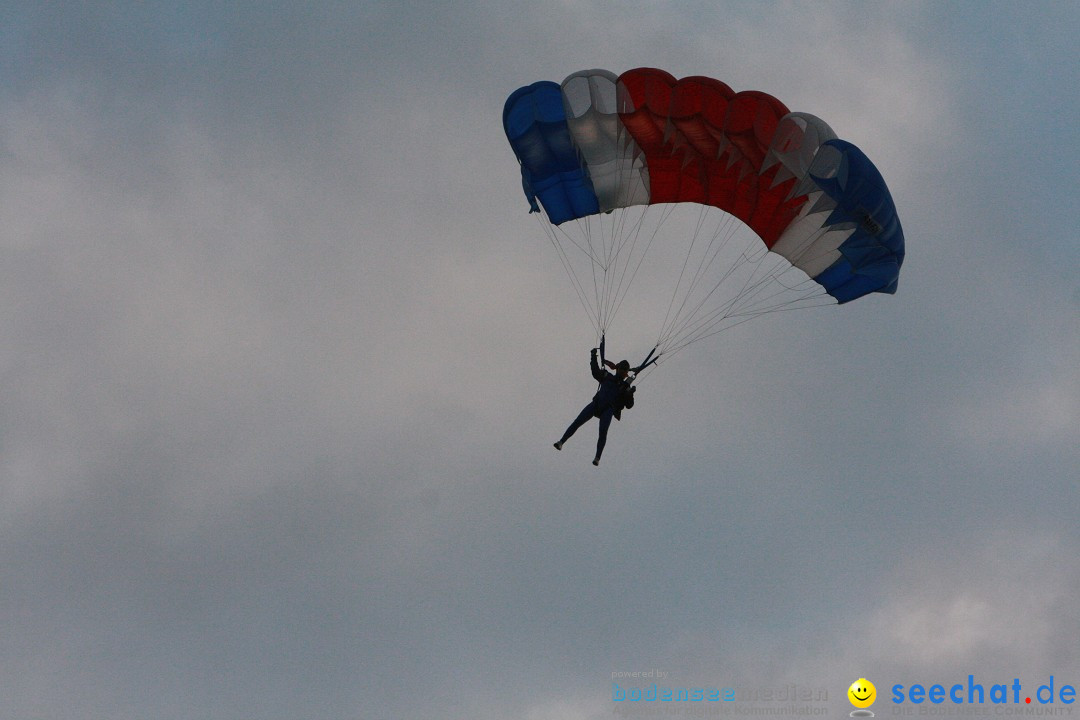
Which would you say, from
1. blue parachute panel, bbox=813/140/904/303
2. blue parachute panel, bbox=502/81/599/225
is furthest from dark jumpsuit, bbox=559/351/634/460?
blue parachute panel, bbox=813/140/904/303

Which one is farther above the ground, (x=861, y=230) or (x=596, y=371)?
(x=861, y=230)

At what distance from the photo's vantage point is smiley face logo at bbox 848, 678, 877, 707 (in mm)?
35688

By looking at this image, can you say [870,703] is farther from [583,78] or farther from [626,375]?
[583,78]

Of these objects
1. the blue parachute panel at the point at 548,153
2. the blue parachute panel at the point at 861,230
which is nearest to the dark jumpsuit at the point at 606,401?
the blue parachute panel at the point at 548,153

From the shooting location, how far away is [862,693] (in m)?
35.9

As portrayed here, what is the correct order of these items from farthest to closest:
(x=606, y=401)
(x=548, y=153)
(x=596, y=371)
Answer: (x=548, y=153) → (x=606, y=401) → (x=596, y=371)

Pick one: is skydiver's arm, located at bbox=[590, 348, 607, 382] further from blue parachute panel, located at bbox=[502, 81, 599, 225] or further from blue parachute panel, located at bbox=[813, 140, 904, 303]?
blue parachute panel, located at bbox=[813, 140, 904, 303]

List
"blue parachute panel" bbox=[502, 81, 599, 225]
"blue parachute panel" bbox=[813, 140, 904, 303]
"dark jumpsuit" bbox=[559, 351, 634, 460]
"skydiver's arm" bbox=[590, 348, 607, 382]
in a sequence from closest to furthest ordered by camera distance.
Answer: "blue parachute panel" bbox=[813, 140, 904, 303] < "skydiver's arm" bbox=[590, 348, 607, 382] < "dark jumpsuit" bbox=[559, 351, 634, 460] < "blue parachute panel" bbox=[502, 81, 599, 225]

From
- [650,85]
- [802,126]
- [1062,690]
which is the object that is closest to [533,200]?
[650,85]

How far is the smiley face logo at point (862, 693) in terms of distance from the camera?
35.7m

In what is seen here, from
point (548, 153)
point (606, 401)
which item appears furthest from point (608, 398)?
point (548, 153)

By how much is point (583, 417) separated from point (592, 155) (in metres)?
5.48

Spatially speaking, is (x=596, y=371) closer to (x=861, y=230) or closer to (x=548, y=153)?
(x=548, y=153)

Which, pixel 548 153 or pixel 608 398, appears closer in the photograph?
pixel 608 398
